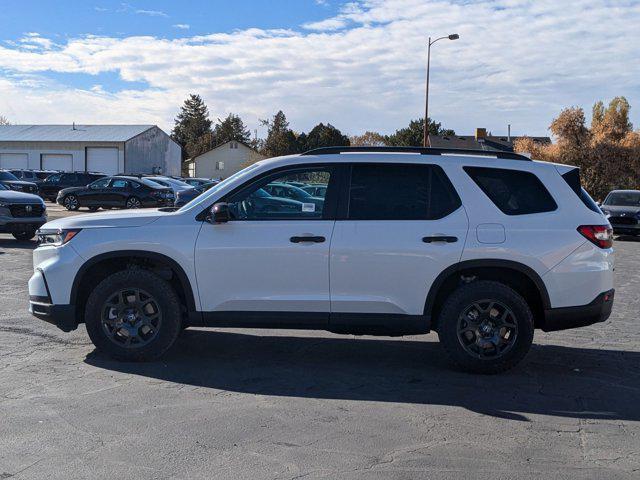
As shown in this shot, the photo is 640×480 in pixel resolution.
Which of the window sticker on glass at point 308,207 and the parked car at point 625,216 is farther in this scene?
the parked car at point 625,216

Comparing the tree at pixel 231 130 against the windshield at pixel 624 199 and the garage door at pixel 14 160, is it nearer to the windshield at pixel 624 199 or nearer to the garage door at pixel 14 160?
the garage door at pixel 14 160

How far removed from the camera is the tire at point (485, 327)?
6.17 metres

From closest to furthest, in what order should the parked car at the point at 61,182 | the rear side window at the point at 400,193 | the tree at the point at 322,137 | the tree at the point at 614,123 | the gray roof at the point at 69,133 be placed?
1. the rear side window at the point at 400,193
2. the parked car at the point at 61,182
3. the tree at the point at 614,123
4. the gray roof at the point at 69,133
5. the tree at the point at 322,137

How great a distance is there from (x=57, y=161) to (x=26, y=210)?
47251 millimetres

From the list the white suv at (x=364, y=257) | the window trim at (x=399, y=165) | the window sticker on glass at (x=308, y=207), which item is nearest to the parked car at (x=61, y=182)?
the white suv at (x=364, y=257)

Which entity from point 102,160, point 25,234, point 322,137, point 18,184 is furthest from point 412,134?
point 25,234

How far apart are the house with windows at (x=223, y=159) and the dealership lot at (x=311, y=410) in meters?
73.7

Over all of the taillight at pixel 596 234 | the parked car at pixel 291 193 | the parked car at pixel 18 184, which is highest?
the parked car at pixel 18 184

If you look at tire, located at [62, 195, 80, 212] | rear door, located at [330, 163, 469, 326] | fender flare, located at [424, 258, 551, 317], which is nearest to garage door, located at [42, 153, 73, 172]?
tire, located at [62, 195, 80, 212]

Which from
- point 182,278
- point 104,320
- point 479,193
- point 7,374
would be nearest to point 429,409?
point 479,193

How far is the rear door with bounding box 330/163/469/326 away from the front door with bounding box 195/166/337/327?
14 centimetres

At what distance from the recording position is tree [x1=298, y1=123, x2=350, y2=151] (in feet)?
252

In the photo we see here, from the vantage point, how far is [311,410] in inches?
209

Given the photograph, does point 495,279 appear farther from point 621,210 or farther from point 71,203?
point 71,203
